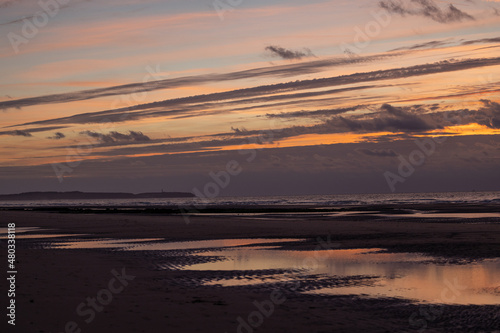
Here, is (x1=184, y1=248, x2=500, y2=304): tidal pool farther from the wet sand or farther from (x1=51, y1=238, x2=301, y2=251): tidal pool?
(x1=51, y1=238, x2=301, y2=251): tidal pool

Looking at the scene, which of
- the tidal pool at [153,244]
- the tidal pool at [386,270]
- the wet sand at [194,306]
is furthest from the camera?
the tidal pool at [153,244]

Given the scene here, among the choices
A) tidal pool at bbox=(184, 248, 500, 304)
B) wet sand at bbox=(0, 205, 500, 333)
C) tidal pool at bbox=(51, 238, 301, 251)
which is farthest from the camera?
tidal pool at bbox=(51, 238, 301, 251)

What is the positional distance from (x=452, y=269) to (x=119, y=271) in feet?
40.5

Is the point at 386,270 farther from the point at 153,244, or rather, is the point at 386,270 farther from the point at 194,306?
the point at 153,244

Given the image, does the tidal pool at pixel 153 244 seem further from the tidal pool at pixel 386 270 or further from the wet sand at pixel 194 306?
the wet sand at pixel 194 306

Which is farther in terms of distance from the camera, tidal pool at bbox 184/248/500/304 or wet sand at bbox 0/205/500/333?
tidal pool at bbox 184/248/500/304

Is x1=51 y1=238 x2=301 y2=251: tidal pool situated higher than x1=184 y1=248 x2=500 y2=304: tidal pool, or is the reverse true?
x1=51 y1=238 x2=301 y2=251: tidal pool

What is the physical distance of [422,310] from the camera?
45.3ft

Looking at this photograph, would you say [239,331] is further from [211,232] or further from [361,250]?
[211,232]

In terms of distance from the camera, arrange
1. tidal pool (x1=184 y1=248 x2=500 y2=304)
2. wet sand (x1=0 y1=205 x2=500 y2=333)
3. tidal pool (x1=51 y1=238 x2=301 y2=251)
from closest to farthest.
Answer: wet sand (x1=0 y1=205 x2=500 y2=333) → tidal pool (x1=184 y1=248 x2=500 y2=304) → tidal pool (x1=51 y1=238 x2=301 y2=251)

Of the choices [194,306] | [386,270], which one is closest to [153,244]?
[386,270]

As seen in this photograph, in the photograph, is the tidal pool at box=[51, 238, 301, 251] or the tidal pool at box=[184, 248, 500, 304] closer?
the tidal pool at box=[184, 248, 500, 304]

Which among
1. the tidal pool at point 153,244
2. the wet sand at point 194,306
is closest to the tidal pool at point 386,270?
the wet sand at point 194,306

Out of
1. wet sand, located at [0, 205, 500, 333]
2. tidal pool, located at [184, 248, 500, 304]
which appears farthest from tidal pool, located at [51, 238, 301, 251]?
wet sand, located at [0, 205, 500, 333]
